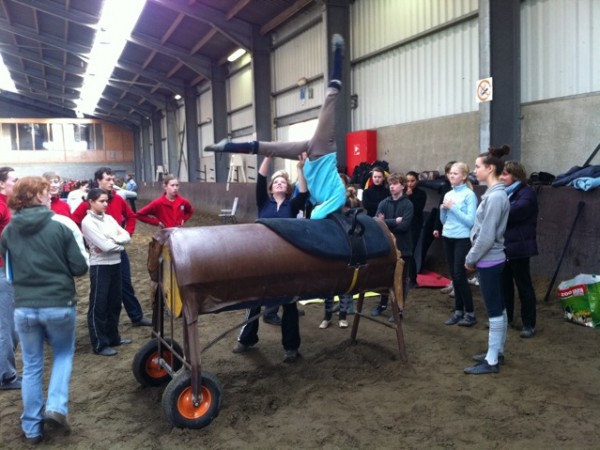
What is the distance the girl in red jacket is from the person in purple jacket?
310cm

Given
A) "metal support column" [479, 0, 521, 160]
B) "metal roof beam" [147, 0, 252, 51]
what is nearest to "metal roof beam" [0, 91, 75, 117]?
"metal roof beam" [147, 0, 252, 51]

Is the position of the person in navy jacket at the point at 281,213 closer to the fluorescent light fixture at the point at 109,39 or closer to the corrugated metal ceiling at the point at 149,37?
the corrugated metal ceiling at the point at 149,37

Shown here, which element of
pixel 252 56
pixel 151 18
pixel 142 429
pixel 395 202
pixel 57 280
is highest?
pixel 151 18

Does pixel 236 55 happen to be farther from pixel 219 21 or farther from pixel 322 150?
pixel 322 150

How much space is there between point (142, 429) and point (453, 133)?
6.90 meters

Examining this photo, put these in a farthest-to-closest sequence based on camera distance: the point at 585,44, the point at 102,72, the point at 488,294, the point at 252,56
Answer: the point at 102,72 → the point at 252,56 → the point at 585,44 → the point at 488,294

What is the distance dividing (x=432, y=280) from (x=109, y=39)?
15224mm

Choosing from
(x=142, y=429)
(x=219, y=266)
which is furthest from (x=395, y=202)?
(x=142, y=429)

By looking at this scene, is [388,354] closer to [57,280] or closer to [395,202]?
[395,202]

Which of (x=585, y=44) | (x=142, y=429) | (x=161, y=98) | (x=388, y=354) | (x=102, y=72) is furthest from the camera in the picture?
(x=161, y=98)

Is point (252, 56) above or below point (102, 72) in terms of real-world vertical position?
below

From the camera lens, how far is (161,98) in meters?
26.2

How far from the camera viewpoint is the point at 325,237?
3658mm

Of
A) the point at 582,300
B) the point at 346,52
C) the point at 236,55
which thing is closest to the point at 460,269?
the point at 582,300
